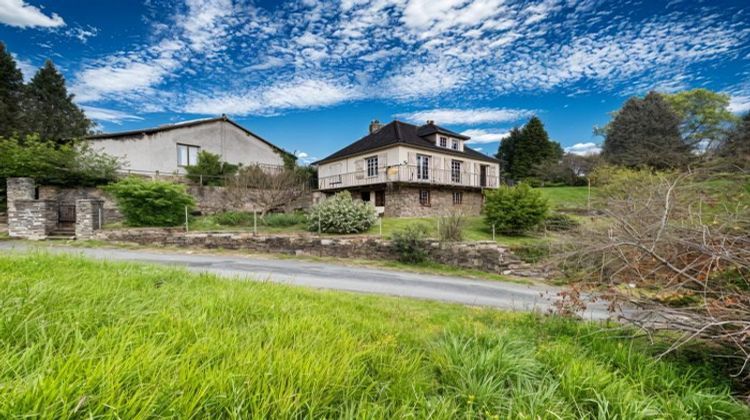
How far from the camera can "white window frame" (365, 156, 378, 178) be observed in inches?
923

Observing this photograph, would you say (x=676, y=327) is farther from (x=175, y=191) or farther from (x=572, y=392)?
(x=175, y=191)

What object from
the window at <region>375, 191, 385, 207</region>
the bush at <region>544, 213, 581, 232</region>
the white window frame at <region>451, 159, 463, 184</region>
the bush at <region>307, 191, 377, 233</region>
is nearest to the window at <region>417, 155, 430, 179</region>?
the white window frame at <region>451, 159, 463, 184</region>

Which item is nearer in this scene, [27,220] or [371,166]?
→ [27,220]

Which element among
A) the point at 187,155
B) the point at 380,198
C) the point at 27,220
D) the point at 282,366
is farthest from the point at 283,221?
the point at 282,366

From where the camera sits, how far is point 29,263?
4129 millimetres

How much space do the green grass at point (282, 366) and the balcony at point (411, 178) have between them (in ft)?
60.0

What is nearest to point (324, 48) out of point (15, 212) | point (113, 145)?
point (15, 212)

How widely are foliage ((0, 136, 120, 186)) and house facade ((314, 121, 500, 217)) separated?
47.5ft

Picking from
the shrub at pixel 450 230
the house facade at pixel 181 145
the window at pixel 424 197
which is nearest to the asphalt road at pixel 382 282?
the shrub at pixel 450 230

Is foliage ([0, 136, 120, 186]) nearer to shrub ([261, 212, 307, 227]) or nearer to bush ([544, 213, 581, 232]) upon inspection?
shrub ([261, 212, 307, 227])

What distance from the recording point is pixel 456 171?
24.8 m

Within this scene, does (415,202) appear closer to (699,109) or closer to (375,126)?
(375,126)

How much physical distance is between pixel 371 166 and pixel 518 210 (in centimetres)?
1185

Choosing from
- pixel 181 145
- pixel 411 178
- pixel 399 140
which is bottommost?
pixel 411 178
